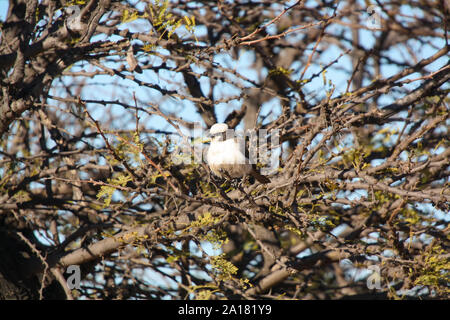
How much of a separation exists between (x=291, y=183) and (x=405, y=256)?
1.46 m

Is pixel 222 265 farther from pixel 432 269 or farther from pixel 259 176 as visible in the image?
pixel 432 269

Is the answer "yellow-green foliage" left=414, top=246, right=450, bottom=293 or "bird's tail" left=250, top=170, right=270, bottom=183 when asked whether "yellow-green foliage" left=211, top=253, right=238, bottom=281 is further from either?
"yellow-green foliage" left=414, top=246, right=450, bottom=293

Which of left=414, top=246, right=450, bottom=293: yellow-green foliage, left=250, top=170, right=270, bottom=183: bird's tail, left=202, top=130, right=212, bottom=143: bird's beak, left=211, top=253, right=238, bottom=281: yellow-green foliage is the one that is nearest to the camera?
left=211, top=253, right=238, bottom=281: yellow-green foliage

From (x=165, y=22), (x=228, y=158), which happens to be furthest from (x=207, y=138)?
(x=165, y=22)

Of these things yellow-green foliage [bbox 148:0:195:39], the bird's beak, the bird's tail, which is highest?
yellow-green foliage [bbox 148:0:195:39]

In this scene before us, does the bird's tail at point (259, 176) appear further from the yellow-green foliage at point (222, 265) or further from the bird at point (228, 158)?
the yellow-green foliage at point (222, 265)

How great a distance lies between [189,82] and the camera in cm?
562

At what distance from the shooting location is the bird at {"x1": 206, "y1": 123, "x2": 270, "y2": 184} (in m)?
4.04

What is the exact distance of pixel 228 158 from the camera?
4.05 metres

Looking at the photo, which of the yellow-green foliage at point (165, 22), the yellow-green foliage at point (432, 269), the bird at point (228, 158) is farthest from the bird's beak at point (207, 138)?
the yellow-green foliage at point (432, 269)

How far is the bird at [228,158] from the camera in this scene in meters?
4.04

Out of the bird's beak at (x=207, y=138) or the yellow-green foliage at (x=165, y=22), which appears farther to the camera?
the bird's beak at (x=207, y=138)

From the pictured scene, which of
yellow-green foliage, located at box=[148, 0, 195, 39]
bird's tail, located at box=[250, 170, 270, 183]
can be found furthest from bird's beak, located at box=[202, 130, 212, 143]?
yellow-green foliage, located at box=[148, 0, 195, 39]
